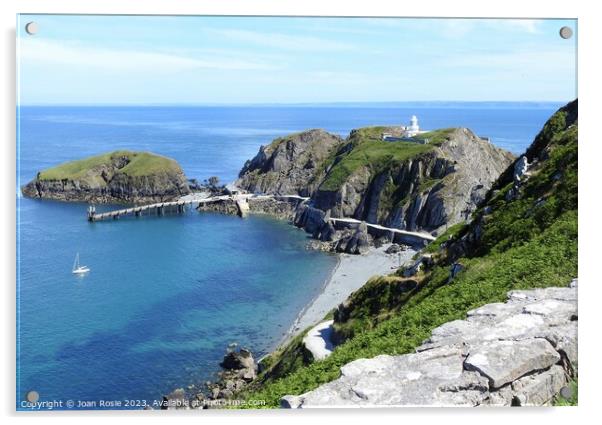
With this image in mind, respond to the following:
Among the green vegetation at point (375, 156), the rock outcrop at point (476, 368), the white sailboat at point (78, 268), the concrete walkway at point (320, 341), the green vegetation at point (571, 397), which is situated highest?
the green vegetation at point (375, 156)

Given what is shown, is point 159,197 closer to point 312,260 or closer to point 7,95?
point 312,260

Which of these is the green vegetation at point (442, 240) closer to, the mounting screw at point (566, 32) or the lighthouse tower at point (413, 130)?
the mounting screw at point (566, 32)

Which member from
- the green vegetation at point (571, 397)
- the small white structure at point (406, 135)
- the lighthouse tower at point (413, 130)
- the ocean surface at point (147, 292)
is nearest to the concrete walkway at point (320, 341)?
the ocean surface at point (147, 292)

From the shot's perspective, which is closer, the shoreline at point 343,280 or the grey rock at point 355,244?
the shoreline at point 343,280

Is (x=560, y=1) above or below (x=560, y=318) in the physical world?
above

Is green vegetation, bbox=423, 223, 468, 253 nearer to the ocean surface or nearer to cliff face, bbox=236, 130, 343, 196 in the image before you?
the ocean surface

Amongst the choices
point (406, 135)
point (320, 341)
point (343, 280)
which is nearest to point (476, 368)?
point (320, 341)

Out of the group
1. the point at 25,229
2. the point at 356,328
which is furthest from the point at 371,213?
the point at 356,328

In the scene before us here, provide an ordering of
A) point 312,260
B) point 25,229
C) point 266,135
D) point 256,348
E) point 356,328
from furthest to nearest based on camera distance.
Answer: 1. point 266,135
2. point 25,229
3. point 312,260
4. point 256,348
5. point 356,328
